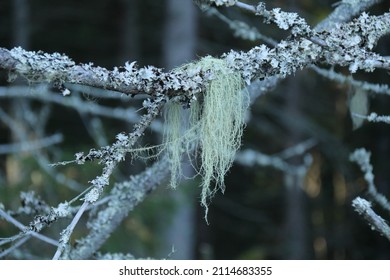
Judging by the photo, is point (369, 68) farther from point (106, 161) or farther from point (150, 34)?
point (150, 34)

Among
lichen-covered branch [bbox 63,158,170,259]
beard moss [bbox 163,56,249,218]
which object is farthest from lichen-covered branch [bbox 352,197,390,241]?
lichen-covered branch [bbox 63,158,170,259]

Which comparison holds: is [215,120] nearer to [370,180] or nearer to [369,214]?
[369,214]

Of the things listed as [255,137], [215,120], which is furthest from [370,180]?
[255,137]

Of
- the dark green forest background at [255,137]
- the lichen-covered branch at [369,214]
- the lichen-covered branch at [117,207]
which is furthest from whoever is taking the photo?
the dark green forest background at [255,137]

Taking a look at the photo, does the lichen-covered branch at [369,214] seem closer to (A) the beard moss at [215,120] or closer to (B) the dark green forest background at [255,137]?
(A) the beard moss at [215,120]

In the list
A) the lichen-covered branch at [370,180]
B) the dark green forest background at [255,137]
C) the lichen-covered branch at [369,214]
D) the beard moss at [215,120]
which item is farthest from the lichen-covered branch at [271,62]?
the dark green forest background at [255,137]
